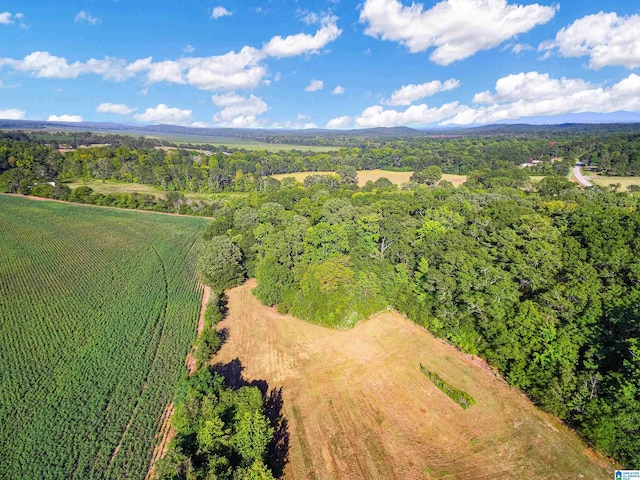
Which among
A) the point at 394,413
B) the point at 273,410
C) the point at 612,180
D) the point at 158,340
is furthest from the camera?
the point at 612,180

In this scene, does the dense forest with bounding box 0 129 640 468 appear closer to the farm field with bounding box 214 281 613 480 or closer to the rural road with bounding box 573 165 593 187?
the farm field with bounding box 214 281 613 480

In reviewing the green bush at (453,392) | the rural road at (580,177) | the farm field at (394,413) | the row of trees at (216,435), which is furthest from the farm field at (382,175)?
the row of trees at (216,435)

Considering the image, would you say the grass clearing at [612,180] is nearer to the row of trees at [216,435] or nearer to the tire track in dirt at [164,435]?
the row of trees at [216,435]

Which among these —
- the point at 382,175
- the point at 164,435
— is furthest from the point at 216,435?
the point at 382,175

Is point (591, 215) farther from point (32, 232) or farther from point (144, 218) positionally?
point (32, 232)

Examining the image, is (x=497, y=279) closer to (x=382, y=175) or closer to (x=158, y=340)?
(x=158, y=340)

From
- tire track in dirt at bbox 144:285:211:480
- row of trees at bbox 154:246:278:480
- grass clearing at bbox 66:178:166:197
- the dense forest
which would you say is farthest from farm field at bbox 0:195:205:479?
grass clearing at bbox 66:178:166:197

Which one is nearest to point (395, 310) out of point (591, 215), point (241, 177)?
point (591, 215)
